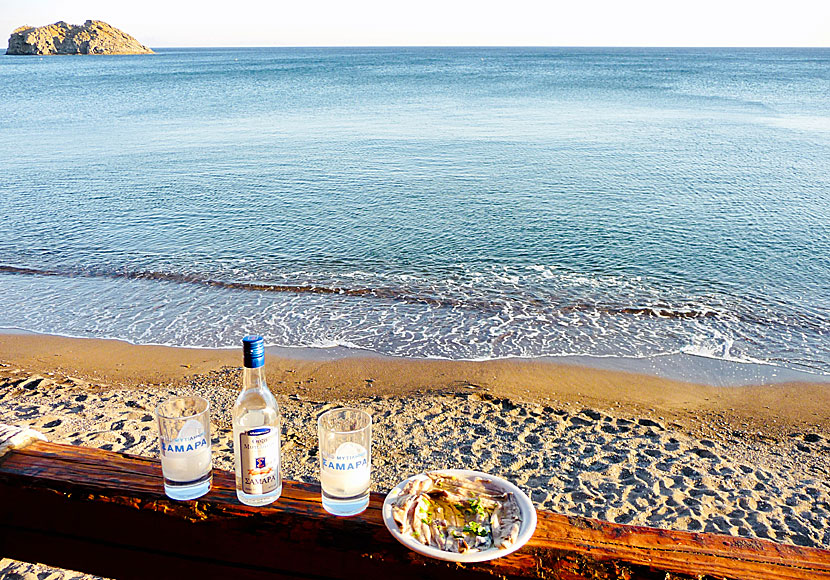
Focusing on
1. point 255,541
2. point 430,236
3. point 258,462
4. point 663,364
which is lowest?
point 663,364

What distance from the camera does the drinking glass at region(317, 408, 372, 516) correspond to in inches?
76.3

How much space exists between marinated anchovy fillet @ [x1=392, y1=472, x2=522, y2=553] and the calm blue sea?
22.6ft

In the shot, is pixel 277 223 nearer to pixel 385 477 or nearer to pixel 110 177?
pixel 110 177

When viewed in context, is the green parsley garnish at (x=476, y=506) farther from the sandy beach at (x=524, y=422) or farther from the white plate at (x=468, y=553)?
the sandy beach at (x=524, y=422)

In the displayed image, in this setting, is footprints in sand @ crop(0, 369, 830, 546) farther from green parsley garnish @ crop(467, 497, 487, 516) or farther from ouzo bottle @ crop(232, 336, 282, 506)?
ouzo bottle @ crop(232, 336, 282, 506)

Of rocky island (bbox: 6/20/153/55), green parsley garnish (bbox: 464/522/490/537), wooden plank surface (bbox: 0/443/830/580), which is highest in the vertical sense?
rocky island (bbox: 6/20/153/55)

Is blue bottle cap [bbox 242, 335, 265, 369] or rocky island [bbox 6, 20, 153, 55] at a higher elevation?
rocky island [bbox 6, 20, 153, 55]

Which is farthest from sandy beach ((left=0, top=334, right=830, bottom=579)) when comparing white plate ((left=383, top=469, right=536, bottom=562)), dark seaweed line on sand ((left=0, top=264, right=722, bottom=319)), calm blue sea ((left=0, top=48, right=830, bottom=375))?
white plate ((left=383, top=469, right=536, bottom=562))

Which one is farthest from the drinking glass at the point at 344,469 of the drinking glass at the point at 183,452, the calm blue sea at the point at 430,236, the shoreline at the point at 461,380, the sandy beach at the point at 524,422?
the calm blue sea at the point at 430,236

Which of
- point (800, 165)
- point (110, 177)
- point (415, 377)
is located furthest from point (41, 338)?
point (800, 165)

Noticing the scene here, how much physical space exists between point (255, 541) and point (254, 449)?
0.27 m

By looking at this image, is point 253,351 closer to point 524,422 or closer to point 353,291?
point 524,422

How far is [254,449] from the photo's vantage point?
1979 millimetres

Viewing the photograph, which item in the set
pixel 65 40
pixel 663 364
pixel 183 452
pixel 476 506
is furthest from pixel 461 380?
pixel 65 40
